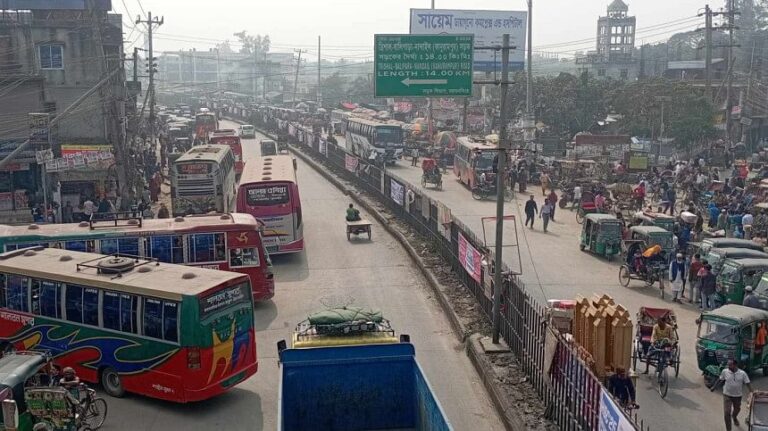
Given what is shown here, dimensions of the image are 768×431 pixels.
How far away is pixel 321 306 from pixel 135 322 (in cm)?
685

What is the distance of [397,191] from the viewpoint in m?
30.1

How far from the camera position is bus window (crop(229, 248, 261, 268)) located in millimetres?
18219

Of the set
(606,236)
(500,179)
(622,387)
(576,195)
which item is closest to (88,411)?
(622,387)

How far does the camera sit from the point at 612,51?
325ft

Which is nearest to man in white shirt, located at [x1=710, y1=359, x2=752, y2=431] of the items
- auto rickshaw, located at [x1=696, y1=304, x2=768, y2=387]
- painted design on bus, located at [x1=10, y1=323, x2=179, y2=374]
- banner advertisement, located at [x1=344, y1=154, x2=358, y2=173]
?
auto rickshaw, located at [x1=696, y1=304, x2=768, y2=387]

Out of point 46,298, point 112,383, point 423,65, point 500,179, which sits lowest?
point 112,383

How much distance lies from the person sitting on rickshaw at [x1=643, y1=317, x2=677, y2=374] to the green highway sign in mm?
8961

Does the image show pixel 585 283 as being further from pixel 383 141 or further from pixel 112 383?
pixel 383 141

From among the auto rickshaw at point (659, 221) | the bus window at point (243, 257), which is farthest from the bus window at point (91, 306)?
the auto rickshaw at point (659, 221)

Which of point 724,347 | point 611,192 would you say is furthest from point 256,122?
point 724,347

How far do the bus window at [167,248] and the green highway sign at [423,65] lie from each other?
6.95 metres

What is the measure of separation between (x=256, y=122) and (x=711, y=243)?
6594 cm

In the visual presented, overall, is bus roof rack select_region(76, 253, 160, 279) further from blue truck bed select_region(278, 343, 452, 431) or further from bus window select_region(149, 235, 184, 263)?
blue truck bed select_region(278, 343, 452, 431)

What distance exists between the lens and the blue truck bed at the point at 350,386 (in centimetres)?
1042
